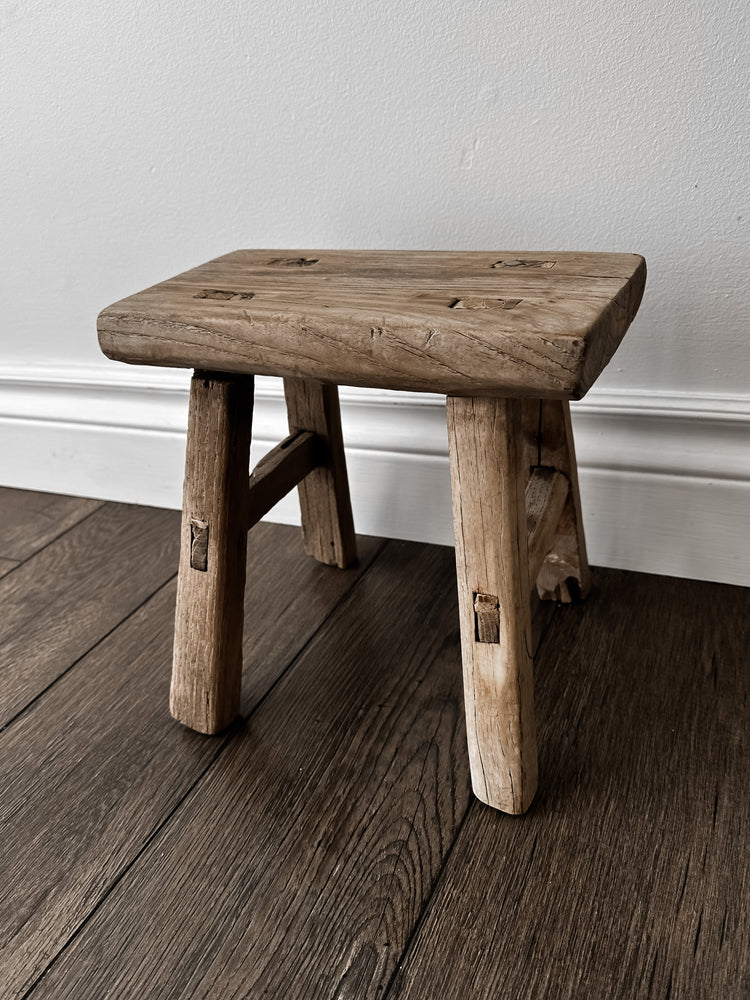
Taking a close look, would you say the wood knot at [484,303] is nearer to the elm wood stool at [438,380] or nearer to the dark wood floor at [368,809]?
the elm wood stool at [438,380]

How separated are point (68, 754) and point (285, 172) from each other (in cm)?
71

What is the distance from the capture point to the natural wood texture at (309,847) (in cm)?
67

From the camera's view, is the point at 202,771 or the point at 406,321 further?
the point at 202,771

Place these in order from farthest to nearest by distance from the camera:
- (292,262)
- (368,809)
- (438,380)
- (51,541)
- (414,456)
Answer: (51,541) → (414,456) → (292,262) → (368,809) → (438,380)

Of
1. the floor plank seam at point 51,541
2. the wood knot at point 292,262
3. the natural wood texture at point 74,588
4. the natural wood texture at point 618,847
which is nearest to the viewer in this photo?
the natural wood texture at point 618,847

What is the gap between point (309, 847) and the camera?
0.78 meters

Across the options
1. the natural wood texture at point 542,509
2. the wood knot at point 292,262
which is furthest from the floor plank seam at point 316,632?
the wood knot at point 292,262

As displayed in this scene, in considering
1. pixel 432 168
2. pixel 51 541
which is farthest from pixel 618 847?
pixel 51 541

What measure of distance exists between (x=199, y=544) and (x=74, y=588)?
398 millimetres

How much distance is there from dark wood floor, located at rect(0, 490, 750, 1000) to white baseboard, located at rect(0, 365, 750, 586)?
0.06 metres

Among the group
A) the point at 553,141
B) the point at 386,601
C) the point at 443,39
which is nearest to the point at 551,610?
the point at 386,601

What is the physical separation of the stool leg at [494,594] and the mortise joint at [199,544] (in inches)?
10.0

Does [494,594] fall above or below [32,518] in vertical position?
above

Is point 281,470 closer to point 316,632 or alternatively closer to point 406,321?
point 316,632
